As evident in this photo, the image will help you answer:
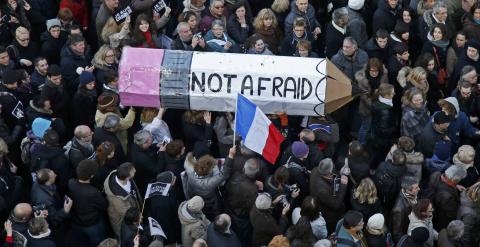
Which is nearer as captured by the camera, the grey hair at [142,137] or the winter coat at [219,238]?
the winter coat at [219,238]

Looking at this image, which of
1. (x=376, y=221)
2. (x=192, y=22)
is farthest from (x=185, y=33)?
(x=376, y=221)

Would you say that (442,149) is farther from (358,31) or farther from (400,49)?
(358,31)

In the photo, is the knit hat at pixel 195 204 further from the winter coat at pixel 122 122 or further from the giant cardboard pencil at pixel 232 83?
the giant cardboard pencil at pixel 232 83

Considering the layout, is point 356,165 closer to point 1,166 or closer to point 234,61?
point 234,61

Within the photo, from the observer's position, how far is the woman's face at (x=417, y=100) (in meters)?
11.5

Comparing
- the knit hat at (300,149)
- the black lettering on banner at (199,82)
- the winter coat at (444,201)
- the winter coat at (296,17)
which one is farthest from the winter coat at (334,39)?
the winter coat at (444,201)

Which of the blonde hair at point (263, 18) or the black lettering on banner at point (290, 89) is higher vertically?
the blonde hair at point (263, 18)

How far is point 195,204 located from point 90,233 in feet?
4.99

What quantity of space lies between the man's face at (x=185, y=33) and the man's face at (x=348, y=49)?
2.23 meters

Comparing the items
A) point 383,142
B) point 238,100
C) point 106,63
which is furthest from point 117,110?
point 383,142

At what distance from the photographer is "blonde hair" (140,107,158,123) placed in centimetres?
1162

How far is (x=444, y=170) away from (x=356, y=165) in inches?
52.4

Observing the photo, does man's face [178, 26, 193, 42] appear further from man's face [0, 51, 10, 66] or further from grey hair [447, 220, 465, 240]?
grey hair [447, 220, 465, 240]

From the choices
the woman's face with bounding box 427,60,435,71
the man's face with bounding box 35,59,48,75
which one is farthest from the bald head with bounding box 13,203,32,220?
the woman's face with bounding box 427,60,435,71
